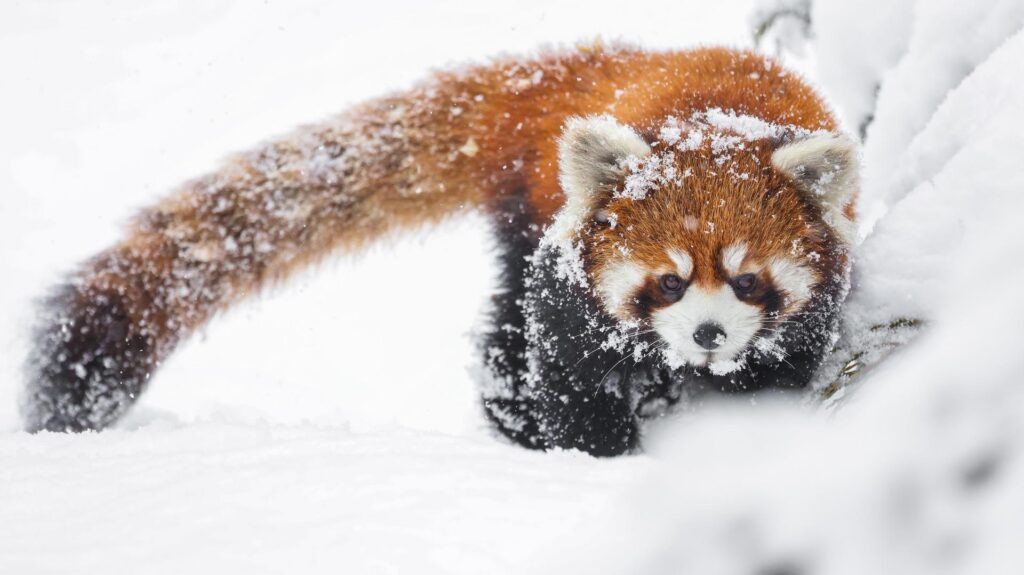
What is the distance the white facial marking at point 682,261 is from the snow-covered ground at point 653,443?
0.43 m

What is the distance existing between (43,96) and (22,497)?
8.65 metres

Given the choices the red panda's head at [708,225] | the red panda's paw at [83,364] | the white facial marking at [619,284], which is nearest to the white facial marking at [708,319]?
the red panda's head at [708,225]

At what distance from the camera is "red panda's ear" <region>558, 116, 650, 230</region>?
7.90 ft

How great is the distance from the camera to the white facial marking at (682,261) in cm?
234

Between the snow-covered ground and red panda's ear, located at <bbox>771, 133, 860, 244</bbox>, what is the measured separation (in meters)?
0.15

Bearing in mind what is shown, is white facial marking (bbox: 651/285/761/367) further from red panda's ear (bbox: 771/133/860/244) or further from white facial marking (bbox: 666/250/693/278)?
red panda's ear (bbox: 771/133/860/244)

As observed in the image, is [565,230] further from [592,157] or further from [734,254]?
[734,254]

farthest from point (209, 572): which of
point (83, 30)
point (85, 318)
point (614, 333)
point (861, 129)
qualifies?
point (83, 30)

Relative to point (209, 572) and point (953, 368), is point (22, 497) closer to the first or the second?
point (209, 572)

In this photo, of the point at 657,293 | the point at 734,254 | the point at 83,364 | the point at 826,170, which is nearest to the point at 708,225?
the point at 734,254

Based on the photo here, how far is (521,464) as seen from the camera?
1800mm

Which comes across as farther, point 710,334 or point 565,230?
point 565,230

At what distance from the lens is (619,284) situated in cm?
248

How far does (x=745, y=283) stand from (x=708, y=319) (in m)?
0.17
